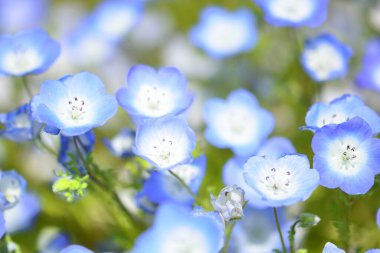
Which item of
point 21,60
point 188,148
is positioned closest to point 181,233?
point 188,148

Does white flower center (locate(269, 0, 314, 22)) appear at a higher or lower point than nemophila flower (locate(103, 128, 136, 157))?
higher

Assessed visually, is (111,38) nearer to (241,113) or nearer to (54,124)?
(241,113)

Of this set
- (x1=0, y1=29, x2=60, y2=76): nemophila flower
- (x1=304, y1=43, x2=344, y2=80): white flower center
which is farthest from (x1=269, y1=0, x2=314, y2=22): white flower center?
(x1=0, y1=29, x2=60, y2=76): nemophila flower

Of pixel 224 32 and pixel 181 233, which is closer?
pixel 181 233

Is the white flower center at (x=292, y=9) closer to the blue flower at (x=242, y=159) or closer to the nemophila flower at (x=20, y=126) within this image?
the blue flower at (x=242, y=159)

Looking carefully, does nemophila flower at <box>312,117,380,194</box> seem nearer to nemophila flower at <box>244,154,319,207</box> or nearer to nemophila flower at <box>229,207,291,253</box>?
nemophila flower at <box>244,154,319,207</box>

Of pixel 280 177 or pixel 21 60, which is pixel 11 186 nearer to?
pixel 21 60
